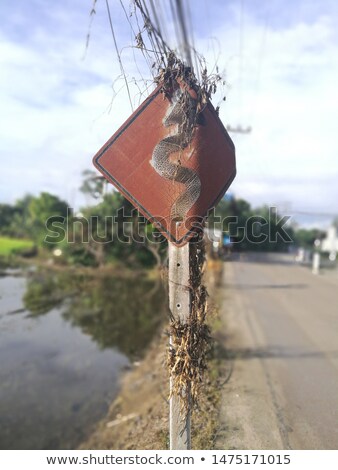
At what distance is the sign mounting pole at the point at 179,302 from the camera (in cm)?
248

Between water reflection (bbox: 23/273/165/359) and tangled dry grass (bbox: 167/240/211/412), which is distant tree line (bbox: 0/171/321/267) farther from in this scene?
tangled dry grass (bbox: 167/240/211/412)

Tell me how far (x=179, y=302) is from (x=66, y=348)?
8.29 m

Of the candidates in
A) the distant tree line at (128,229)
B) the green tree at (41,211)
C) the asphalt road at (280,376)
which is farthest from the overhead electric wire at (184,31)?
the green tree at (41,211)

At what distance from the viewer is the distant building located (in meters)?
41.3

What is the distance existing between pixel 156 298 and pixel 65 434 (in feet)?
30.3

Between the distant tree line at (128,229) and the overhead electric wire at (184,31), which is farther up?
the overhead electric wire at (184,31)

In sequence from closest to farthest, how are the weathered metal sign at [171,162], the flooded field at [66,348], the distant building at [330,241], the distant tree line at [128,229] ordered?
the weathered metal sign at [171,162], the flooded field at [66,348], the distant tree line at [128,229], the distant building at [330,241]

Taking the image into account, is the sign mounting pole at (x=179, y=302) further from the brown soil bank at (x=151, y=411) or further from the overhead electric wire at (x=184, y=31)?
the overhead electric wire at (x=184, y=31)

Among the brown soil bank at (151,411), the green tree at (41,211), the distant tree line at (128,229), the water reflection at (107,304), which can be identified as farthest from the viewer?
the green tree at (41,211)

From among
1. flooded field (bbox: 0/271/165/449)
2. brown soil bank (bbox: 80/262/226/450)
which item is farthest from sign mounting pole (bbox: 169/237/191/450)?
flooded field (bbox: 0/271/165/449)

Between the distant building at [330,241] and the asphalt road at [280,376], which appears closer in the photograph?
the asphalt road at [280,376]

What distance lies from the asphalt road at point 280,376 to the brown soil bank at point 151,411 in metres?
0.16

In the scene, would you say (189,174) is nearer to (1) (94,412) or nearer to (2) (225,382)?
(2) (225,382)

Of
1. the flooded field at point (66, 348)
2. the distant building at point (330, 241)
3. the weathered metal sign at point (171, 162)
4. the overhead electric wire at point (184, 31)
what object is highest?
the overhead electric wire at point (184, 31)
